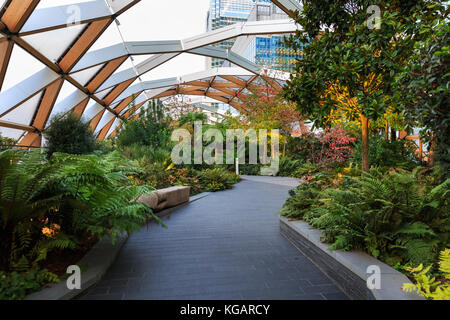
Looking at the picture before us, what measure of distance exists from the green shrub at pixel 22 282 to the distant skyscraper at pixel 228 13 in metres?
14.2

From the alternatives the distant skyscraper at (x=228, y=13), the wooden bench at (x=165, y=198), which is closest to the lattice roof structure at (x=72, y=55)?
the distant skyscraper at (x=228, y=13)

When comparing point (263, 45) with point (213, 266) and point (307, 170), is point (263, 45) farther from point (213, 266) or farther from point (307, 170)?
point (213, 266)

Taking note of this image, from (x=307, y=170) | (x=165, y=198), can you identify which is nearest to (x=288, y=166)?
(x=307, y=170)

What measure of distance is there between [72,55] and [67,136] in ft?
12.9

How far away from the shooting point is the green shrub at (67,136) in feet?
24.9

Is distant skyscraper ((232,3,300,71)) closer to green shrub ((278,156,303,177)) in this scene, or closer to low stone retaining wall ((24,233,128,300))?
green shrub ((278,156,303,177))

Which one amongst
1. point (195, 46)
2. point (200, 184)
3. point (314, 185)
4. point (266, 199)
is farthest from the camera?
point (195, 46)

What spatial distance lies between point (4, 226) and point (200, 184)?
6.58m

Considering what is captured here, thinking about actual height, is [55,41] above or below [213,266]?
above

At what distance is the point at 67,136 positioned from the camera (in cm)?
762

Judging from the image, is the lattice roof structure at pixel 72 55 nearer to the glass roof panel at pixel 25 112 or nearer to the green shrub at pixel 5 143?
the glass roof panel at pixel 25 112

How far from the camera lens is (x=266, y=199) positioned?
23.1ft
